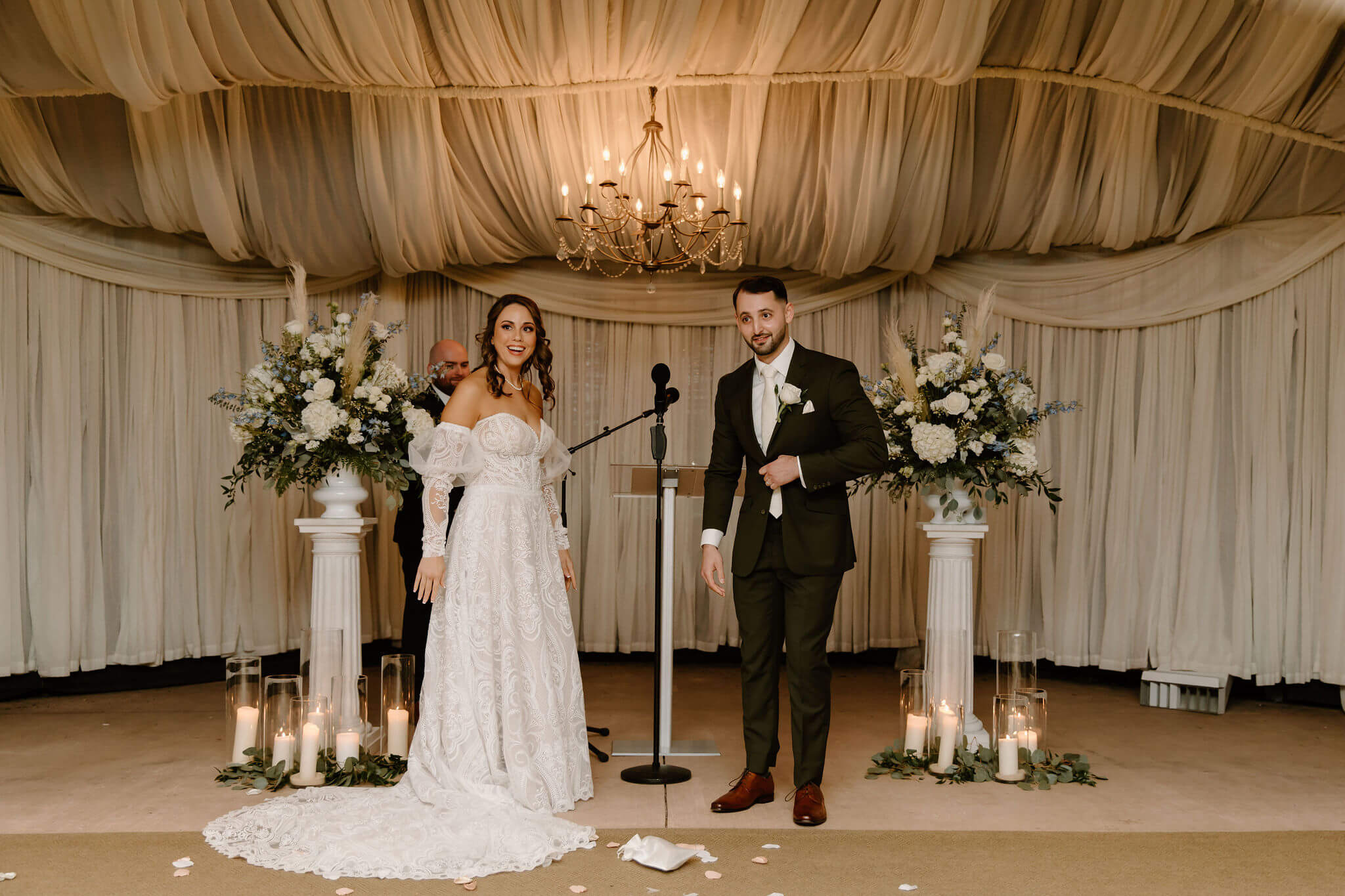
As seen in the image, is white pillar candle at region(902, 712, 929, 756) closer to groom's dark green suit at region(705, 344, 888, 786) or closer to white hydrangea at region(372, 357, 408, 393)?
groom's dark green suit at region(705, 344, 888, 786)

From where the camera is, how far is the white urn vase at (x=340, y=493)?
4.87m

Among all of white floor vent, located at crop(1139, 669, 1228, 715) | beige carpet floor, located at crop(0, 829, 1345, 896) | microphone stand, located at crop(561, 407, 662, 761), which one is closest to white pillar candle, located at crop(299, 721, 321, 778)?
beige carpet floor, located at crop(0, 829, 1345, 896)

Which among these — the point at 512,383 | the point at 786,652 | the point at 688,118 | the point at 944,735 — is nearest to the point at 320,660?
the point at 512,383

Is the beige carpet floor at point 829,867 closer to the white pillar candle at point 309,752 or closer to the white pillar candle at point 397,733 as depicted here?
the white pillar candle at point 309,752

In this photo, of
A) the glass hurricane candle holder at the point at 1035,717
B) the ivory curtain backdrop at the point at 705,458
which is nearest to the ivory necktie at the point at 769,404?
the glass hurricane candle holder at the point at 1035,717

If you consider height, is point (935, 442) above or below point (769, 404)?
below

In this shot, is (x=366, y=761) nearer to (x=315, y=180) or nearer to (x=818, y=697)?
(x=818, y=697)

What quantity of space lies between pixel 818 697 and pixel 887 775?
89 centimetres

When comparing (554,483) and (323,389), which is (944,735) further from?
(323,389)

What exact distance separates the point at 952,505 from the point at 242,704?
10.7 feet

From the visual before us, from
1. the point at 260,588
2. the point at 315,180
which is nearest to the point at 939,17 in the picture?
the point at 315,180

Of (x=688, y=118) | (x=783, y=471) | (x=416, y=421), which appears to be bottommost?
(x=783, y=471)

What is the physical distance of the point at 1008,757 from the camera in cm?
448

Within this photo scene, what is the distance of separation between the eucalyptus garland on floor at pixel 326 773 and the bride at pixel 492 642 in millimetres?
215
